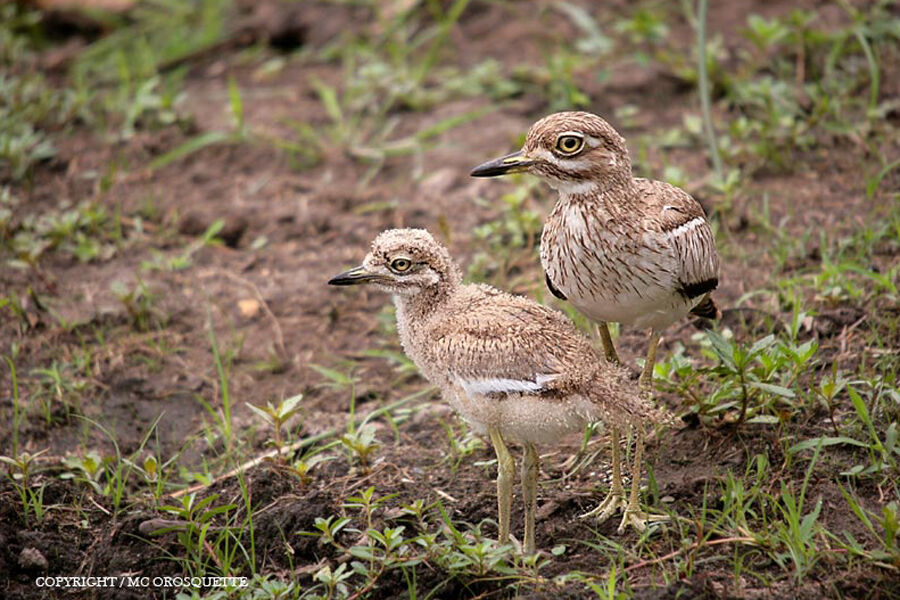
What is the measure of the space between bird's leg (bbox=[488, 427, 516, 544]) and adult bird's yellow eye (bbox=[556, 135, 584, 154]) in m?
1.09

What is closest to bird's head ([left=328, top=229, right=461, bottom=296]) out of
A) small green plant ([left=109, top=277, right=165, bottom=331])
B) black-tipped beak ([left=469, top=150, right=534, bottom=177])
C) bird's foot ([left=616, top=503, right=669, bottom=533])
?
black-tipped beak ([left=469, top=150, right=534, bottom=177])

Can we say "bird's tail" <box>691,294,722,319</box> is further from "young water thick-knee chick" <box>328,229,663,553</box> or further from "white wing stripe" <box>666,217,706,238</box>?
"young water thick-knee chick" <box>328,229,663,553</box>

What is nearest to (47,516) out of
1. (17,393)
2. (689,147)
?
(17,393)

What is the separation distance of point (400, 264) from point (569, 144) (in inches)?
30.6

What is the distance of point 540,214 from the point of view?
19.8ft

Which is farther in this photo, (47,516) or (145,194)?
(145,194)

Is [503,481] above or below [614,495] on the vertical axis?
above

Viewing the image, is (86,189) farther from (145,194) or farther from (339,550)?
(339,550)

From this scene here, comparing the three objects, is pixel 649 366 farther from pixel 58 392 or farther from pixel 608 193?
pixel 58 392

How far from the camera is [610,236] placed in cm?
399

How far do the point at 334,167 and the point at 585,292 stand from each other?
324 cm

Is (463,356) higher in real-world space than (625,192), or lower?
lower

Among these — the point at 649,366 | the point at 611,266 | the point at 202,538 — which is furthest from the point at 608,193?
the point at 202,538

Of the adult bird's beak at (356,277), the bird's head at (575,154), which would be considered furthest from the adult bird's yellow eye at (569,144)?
the adult bird's beak at (356,277)
